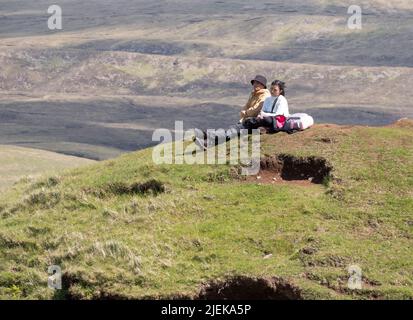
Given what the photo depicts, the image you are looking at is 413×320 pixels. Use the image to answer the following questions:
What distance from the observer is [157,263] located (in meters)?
18.4

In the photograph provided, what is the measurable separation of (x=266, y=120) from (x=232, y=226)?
6415mm

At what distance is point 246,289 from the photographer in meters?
17.5

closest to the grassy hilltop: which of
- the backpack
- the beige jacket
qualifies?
the backpack

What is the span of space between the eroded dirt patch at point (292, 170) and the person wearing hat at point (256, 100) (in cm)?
300

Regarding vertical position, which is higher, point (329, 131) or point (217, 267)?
point (329, 131)

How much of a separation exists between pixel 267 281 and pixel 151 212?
474 centimetres

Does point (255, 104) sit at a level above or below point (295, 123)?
above

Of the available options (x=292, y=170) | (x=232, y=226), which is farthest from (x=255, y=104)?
(x=232, y=226)

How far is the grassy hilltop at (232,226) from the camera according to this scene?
1758 centimetres

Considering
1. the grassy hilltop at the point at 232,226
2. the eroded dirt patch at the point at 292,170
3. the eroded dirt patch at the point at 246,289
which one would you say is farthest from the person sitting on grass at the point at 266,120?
the eroded dirt patch at the point at 246,289

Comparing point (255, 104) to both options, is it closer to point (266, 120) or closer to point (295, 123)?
point (266, 120)
